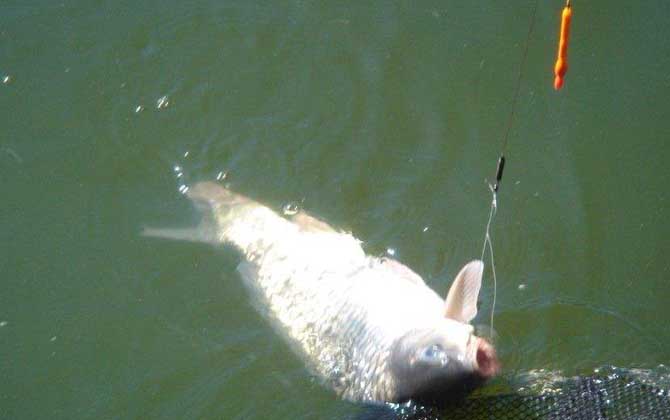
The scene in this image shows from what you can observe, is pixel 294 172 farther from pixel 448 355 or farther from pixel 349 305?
pixel 448 355

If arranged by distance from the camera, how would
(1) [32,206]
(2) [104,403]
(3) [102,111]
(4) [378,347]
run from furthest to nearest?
(3) [102,111] < (1) [32,206] < (2) [104,403] < (4) [378,347]

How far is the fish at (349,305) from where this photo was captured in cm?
354

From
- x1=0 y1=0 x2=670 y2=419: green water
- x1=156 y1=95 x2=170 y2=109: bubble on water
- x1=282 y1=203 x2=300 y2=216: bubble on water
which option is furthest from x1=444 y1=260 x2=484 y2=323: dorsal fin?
x1=156 y1=95 x2=170 y2=109: bubble on water

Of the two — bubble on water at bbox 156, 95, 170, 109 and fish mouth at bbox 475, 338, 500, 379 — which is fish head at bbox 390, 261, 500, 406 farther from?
bubble on water at bbox 156, 95, 170, 109

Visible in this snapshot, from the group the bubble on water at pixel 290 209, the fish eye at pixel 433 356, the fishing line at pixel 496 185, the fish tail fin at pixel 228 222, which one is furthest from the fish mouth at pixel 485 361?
the bubble on water at pixel 290 209

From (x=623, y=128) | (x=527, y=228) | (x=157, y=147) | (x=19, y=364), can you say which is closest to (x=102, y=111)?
(x=157, y=147)

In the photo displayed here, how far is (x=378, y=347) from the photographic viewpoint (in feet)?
12.9

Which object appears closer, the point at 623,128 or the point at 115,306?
the point at 115,306

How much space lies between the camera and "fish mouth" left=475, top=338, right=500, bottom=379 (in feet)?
11.1

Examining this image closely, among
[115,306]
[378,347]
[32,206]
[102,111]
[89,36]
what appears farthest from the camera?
[89,36]

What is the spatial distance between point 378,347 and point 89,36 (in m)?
3.56

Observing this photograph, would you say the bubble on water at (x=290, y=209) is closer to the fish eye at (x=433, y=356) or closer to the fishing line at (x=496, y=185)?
the fishing line at (x=496, y=185)

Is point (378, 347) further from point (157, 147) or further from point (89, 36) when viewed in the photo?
point (89, 36)

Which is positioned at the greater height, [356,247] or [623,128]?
[623,128]
